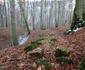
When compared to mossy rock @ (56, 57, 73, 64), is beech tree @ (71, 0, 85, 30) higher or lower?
higher

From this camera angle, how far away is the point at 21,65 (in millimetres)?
6172

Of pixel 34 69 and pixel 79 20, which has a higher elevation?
pixel 79 20

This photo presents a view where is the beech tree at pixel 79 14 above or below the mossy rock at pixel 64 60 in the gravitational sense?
above

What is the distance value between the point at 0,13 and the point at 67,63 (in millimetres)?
33951

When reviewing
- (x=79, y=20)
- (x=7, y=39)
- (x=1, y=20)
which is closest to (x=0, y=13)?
(x=1, y=20)

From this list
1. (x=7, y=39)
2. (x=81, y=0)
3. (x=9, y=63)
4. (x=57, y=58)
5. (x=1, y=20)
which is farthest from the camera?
(x=1, y=20)

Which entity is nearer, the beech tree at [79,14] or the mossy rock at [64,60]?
the mossy rock at [64,60]

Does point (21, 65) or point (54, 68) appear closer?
point (54, 68)

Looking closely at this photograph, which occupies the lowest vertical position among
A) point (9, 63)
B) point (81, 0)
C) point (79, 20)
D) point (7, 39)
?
point (7, 39)

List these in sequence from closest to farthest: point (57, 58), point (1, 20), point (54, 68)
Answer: point (54, 68) → point (57, 58) → point (1, 20)

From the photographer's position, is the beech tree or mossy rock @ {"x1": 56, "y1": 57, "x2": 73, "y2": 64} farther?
the beech tree

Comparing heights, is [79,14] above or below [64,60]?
above

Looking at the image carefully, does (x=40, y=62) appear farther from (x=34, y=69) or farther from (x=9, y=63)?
(x=9, y=63)

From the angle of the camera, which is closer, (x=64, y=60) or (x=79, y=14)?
(x=64, y=60)
